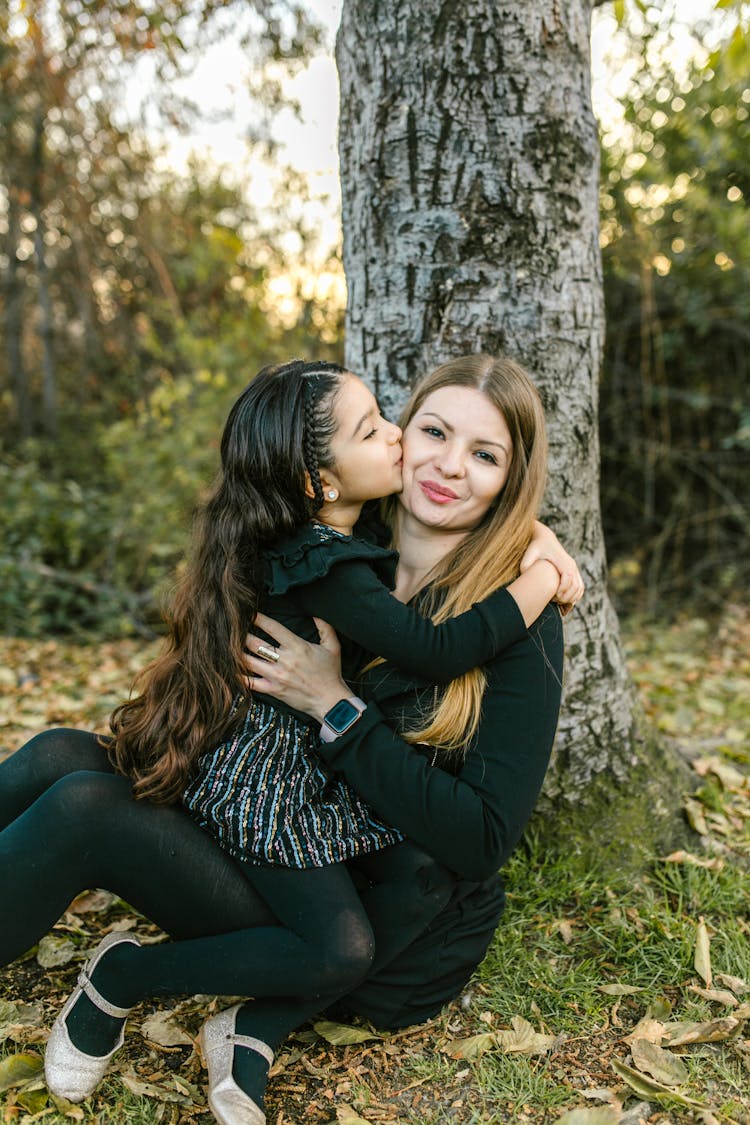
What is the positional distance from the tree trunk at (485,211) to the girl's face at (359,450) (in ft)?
1.46

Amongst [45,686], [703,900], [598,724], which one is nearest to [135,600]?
[45,686]

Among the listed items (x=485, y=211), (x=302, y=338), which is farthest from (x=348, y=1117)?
(x=302, y=338)

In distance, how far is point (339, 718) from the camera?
2082 mm

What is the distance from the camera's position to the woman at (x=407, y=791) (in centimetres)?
195

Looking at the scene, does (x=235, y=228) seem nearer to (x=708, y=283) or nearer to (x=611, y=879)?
(x=708, y=283)

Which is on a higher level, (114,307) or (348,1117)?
(114,307)

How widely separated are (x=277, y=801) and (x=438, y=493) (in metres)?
0.83

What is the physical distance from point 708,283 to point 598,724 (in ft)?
14.3

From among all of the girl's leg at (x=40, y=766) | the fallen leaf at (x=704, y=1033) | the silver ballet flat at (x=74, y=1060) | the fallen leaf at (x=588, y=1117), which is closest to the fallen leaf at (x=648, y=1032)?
the fallen leaf at (x=704, y=1033)

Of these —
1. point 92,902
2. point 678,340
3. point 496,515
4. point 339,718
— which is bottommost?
point 92,902

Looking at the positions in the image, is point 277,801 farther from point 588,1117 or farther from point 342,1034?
point 588,1117

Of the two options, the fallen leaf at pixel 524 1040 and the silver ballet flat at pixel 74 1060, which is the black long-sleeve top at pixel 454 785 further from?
the silver ballet flat at pixel 74 1060

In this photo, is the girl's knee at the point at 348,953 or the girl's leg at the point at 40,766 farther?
the girl's leg at the point at 40,766

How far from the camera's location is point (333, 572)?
2.05m
